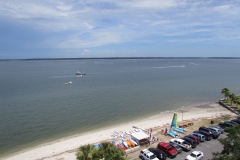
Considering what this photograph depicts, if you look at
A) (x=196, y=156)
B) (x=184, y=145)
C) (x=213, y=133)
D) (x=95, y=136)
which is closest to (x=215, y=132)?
(x=213, y=133)

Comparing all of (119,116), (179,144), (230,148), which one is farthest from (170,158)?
(119,116)

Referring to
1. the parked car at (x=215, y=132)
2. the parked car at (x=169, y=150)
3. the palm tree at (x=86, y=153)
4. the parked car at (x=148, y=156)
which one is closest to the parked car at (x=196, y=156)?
the parked car at (x=169, y=150)

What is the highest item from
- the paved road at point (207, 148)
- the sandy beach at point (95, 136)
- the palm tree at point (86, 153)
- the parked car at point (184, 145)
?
the palm tree at point (86, 153)

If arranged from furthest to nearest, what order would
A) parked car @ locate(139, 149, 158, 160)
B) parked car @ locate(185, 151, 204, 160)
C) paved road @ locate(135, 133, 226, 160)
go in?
paved road @ locate(135, 133, 226, 160), parked car @ locate(139, 149, 158, 160), parked car @ locate(185, 151, 204, 160)

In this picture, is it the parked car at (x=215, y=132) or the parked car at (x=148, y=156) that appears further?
the parked car at (x=215, y=132)

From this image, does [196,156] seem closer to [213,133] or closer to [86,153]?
[213,133]

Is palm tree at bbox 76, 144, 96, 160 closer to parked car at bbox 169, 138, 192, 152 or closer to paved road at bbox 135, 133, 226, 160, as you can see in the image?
paved road at bbox 135, 133, 226, 160

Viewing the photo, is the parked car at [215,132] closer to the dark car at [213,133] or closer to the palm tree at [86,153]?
the dark car at [213,133]

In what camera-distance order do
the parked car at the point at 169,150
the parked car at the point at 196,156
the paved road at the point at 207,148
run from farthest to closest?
the paved road at the point at 207,148 → the parked car at the point at 169,150 → the parked car at the point at 196,156

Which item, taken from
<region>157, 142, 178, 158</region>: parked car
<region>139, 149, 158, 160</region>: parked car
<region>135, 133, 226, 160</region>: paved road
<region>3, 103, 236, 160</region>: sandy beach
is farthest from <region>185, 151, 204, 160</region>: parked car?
<region>3, 103, 236, 160</region>: sandy beach
